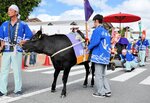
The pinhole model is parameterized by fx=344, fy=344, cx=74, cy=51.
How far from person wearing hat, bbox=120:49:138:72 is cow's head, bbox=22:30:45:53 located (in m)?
7.21

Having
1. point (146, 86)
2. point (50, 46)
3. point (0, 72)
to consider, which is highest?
point (50, 46)

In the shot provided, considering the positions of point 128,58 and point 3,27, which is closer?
point 3,27

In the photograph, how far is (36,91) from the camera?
7988mm

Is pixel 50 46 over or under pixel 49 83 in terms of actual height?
over

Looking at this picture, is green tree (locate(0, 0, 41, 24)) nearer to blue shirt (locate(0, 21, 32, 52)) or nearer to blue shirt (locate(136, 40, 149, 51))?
blue shirt (locate(136, 40, 149, 51))

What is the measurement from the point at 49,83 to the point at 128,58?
233 inches

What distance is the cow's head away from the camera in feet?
24.6

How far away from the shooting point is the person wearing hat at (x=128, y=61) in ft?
46.9

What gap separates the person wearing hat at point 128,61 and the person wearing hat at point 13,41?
7.52 meters

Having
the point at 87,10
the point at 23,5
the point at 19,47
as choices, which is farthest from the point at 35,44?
the point at 23,5

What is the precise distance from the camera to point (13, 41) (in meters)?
7.21

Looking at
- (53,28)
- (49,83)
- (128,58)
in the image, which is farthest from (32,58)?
(53,28)

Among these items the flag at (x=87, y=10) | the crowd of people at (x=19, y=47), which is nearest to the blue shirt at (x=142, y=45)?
the flag at (x=87, y=10)

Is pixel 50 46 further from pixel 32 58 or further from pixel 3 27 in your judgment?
pixel 32 58
